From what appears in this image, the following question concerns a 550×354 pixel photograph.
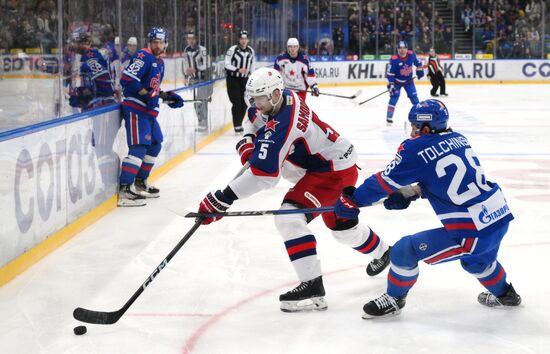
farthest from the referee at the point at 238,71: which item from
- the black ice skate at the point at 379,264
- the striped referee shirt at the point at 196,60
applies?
the black ice skate at the point at 379,264

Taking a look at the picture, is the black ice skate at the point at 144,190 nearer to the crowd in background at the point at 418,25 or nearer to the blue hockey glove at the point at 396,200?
the blue hockey glove at the point at 396,200

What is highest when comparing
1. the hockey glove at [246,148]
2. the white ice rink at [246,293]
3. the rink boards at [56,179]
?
the hockey glove at [246,148]

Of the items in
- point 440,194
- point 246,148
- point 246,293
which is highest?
point 246,148

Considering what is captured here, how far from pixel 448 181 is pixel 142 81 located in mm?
3240

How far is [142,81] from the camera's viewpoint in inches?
220

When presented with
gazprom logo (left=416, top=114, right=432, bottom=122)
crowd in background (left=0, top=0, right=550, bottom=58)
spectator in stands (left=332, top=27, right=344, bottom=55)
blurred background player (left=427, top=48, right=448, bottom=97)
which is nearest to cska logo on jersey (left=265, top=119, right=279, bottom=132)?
gazprom logo (left=416, top=114, right=432, bottom=122)

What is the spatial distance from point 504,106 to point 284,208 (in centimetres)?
1092

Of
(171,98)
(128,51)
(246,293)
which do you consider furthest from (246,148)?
(128,51)

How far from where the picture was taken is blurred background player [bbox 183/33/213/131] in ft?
28.0

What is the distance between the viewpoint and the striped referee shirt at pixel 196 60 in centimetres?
852

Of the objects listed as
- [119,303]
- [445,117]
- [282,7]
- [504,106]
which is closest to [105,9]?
[119,303]

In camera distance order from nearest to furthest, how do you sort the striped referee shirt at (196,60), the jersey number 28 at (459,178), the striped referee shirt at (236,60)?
the jersey number 28 at (459,178) < the striped referee shirt at (196,60) < the striped referee shirt at (236,60)

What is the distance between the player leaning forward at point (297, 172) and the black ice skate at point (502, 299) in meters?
0.58

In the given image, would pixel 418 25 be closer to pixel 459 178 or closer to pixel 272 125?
pixel 272 125
